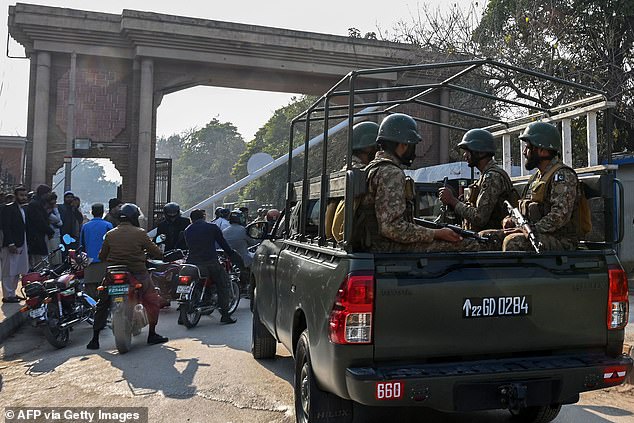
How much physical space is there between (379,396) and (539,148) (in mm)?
2538

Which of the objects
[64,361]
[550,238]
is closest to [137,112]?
[64,361]

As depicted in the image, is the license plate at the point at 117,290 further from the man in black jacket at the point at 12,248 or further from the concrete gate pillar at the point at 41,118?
the concrete gate pillar at the point at 41,118

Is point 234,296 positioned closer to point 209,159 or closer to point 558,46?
point 558,46

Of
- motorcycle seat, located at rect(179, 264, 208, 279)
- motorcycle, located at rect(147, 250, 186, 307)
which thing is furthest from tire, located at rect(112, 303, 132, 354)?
motorcycle, located at rect(147, 250, 186, 307)

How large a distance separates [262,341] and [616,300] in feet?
11.2

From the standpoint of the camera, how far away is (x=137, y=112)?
52.9ft

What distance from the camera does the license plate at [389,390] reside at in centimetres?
286

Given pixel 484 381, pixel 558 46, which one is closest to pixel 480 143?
pixel 484 381

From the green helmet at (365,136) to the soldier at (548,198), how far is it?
120 centimetres

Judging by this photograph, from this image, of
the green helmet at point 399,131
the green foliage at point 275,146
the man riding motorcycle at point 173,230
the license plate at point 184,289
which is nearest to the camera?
the green helmet at point 399,131

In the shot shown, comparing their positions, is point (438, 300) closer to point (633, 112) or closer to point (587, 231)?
point (587, 231)

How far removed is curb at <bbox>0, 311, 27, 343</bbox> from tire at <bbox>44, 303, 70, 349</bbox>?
2.76ft

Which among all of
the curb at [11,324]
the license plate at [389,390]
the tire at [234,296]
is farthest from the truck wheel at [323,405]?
the curb at [11,324]

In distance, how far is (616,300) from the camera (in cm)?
337
